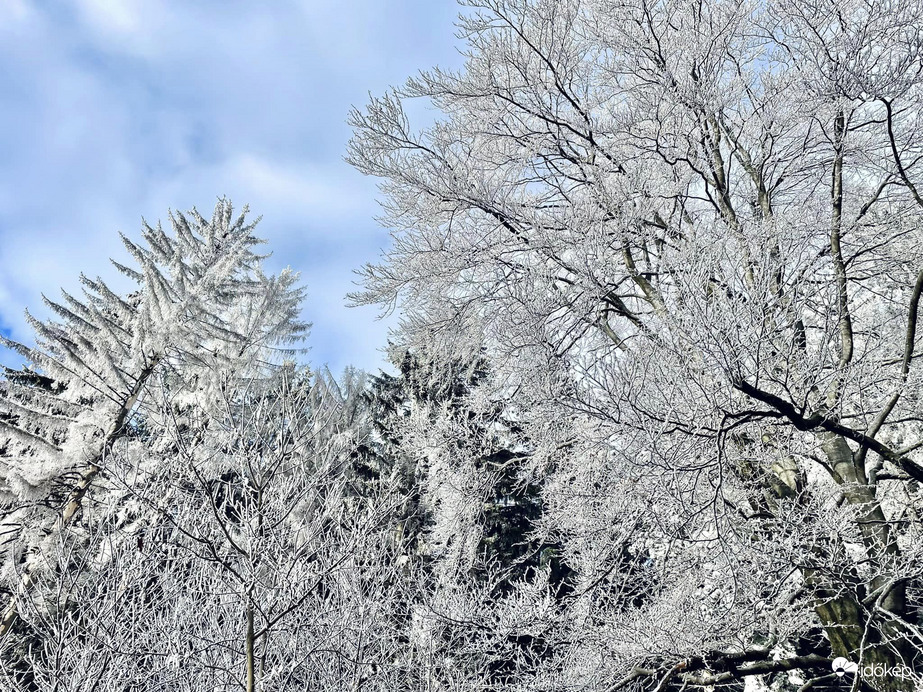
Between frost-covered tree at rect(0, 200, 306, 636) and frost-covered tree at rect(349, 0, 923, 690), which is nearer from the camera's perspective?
frost-covered tree at rect(349, 0, 923, 690)

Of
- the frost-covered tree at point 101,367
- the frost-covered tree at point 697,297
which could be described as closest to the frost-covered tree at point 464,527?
the frost-covered tree at point 697,297

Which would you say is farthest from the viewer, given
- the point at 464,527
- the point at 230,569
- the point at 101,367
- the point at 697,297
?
the point at 464,527

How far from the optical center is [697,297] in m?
2.36

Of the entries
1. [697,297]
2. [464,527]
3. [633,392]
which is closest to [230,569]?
[633,392]

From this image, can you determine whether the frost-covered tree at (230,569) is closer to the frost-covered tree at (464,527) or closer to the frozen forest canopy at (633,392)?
the frozen forest canopy at (633,392)

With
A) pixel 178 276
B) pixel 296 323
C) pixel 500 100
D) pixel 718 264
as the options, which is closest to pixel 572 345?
pixel 718 264

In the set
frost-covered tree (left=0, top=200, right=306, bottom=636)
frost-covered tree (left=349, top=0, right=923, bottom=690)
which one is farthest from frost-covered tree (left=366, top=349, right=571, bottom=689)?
frost-covered tree (left=0, top=200, right=306, bottom=636)

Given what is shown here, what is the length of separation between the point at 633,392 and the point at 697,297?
1.67 ft

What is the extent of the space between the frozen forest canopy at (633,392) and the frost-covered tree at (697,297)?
1.2 inches

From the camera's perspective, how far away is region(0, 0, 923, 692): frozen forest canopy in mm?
3021

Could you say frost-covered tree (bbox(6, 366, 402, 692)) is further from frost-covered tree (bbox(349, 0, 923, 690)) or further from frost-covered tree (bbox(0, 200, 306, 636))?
frost-covered tree (bbox(0, 200, 306, 636))

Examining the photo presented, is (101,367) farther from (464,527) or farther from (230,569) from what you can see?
(230,569)

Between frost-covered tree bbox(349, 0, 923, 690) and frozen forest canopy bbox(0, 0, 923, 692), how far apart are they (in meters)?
0.03

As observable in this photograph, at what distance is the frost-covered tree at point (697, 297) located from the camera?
283 cm
